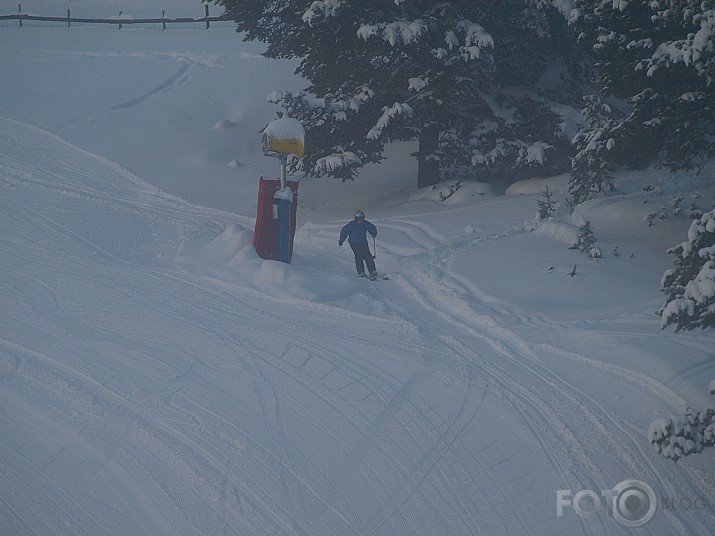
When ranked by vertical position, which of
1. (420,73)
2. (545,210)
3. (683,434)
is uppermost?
(420,73)

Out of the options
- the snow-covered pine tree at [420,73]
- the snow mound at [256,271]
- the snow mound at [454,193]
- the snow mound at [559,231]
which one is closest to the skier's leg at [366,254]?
the snow mound at [256,271]

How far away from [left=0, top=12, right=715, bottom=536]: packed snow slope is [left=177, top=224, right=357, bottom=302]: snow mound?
0.05 metres

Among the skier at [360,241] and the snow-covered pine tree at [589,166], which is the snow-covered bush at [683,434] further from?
the snow-covered pine tree at [589,166]

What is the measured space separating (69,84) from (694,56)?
24.3m

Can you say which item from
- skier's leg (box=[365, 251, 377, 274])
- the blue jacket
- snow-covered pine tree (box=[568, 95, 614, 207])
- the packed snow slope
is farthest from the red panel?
snow-covered pine tree (box=[568, 95, 614, 207])

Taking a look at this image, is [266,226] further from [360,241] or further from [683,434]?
[683,434]

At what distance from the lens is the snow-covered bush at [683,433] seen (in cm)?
553

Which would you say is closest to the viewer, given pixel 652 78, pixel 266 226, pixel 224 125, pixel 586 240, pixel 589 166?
pixel 652 78

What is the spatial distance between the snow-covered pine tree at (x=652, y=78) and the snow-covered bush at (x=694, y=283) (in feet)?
10.8

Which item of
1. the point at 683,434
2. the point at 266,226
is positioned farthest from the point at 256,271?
the point at 683,434

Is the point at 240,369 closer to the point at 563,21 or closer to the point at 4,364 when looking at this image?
the point at 4,364

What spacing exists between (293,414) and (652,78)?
740cm

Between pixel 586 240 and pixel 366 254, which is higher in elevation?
pixel 586 240

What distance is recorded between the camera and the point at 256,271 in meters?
11.6
